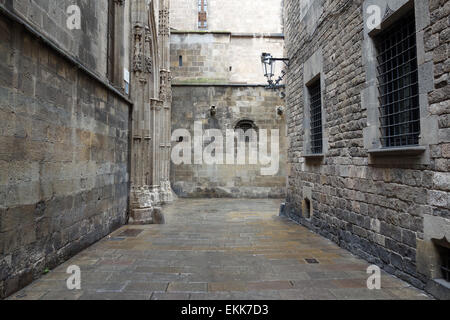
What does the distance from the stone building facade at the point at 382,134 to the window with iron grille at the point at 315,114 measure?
24mm

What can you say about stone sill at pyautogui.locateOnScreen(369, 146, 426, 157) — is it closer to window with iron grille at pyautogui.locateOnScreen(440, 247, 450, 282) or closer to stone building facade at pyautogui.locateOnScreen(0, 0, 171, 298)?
window with iron grille at pyautogui.locateOnScreen(440, 247, 450, 282)

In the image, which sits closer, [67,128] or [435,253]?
[435,253]

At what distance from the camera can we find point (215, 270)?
12.5ft

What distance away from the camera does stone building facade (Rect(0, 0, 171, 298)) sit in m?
3.09

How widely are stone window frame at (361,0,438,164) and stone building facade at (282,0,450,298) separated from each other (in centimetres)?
1

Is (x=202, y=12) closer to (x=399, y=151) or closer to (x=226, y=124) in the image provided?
(x=226, y=124)

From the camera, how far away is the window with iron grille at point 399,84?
11.5ft

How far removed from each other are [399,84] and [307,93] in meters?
3.11

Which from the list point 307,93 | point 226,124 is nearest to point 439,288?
point 307,93

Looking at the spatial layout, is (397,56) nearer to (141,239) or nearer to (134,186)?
(141,239)

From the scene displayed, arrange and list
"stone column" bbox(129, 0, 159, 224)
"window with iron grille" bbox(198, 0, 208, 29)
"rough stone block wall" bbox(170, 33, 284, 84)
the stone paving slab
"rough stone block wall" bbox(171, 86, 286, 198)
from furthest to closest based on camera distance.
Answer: "window with iron grille" bbox(198, 0, 208, 29) < "rough stone block wall" bbox(170, 33, 284, 84) < "rough stone block wall" bbox(171, 86, 286, 198) < "stone column" bbox(129, 0, 159, 224) < the stone paving slab

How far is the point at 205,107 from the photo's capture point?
534 inches

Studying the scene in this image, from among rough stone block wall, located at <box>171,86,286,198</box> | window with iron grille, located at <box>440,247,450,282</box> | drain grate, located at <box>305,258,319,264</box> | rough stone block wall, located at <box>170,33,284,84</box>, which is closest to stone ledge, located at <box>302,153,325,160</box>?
drain grate, located at <box>305,258,319,264</box>

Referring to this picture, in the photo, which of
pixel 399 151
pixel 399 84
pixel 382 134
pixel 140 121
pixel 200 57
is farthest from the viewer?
pixel 200 57
